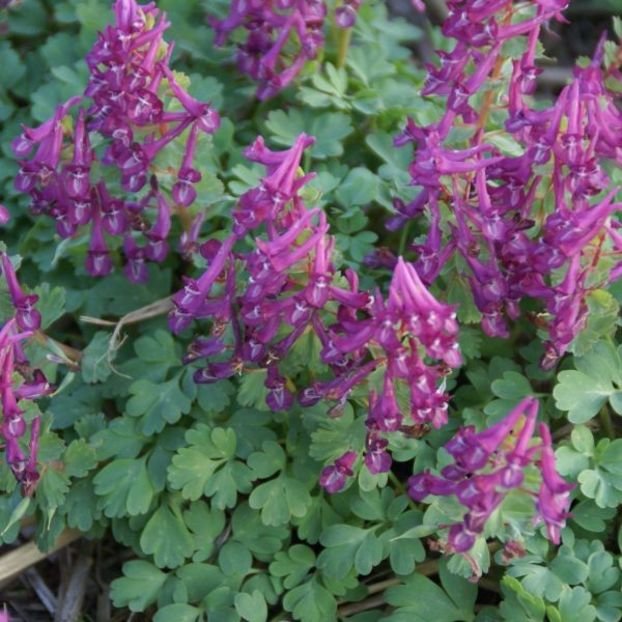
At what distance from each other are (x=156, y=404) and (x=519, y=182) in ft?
4.70

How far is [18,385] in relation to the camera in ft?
9.98

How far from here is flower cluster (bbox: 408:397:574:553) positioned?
2422mm

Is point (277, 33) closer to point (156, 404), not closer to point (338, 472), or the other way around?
point (156, 404)

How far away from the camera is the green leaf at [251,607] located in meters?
3.17

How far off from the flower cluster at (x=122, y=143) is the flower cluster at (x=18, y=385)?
0.37 m

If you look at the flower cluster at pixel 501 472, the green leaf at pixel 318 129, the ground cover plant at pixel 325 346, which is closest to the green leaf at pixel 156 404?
the ground cover plant at pixel 325 346

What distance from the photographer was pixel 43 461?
3180 mm

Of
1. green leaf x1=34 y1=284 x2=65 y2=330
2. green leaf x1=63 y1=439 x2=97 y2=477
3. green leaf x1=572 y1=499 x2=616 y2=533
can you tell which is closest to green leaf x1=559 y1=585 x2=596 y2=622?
green leaf x1=572 y1=499 x2=616 y2=533

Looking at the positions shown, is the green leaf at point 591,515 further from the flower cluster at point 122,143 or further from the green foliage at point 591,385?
the flower cluster at point 122,143

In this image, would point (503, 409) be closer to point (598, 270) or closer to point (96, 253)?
point (598, 270)

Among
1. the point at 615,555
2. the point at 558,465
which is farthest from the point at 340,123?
the point at 615,555

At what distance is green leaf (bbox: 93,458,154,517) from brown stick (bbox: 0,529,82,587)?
→ 13.8 inches

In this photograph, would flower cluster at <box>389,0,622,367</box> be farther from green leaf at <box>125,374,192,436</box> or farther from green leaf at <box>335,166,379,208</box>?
green leaf at <box>125,374,192,436</box>

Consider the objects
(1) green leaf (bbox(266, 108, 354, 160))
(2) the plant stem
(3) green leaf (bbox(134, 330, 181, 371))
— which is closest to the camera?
(3) green leaf (bbox(134, 330, 181, 371))
